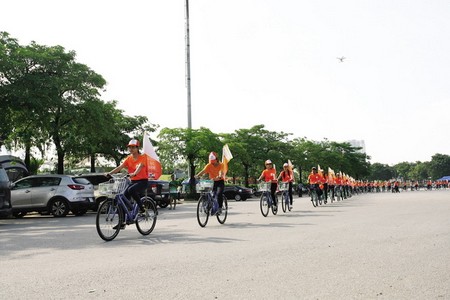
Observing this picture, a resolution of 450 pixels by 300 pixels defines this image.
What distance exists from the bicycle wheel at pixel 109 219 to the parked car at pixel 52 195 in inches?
361

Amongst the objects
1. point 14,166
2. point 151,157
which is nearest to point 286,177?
point 151,157

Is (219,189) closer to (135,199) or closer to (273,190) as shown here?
(135,199)

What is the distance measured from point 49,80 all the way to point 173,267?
21.4 m

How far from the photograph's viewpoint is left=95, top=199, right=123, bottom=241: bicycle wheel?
977 centimetres

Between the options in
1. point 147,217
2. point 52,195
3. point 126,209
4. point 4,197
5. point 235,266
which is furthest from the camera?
point 52,195

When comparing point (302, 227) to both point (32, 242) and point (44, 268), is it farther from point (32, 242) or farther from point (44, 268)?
point (44, 268)

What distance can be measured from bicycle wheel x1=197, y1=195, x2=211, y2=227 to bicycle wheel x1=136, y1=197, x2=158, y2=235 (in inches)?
75.4

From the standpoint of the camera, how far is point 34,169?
39.2 meters

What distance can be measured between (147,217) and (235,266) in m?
4.63

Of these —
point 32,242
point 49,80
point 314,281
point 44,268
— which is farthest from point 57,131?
point 314,281

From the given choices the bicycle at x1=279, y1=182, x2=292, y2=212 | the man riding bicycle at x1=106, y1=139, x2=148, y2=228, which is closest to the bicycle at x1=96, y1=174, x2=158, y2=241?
the man riding bicycle at x1=106, y1=139, x2=148, y2=228

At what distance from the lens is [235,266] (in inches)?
261

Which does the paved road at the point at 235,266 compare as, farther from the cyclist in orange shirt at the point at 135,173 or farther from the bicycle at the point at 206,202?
the bicycle at the point at 206,202

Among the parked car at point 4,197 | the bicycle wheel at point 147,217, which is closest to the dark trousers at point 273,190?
the bicycle wheel at point 147,217
